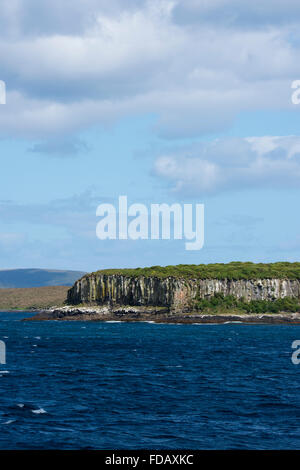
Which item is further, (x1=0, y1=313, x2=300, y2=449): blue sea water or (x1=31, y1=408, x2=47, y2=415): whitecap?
(x1=31, y1=408, x2=47, y2=415): whitecap

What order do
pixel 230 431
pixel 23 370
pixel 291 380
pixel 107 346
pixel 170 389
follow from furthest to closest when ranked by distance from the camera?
pixel 107 346 → pixel 23 370 → pixel 291 380 → pixel 170 389 → pixel 230 431

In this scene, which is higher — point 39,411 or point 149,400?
point 39,411

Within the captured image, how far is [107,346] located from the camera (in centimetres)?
11431

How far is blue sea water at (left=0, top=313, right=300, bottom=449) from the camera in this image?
4125 centimetres

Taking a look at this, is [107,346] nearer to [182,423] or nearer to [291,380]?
[291,380]

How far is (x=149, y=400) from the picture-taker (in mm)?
55938

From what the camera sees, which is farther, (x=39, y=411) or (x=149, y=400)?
(x=149, y=400)

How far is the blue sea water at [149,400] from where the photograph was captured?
41.2 meters

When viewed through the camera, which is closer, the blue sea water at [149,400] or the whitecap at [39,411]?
the blue sea water at [149,400]

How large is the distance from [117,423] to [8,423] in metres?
7.52
